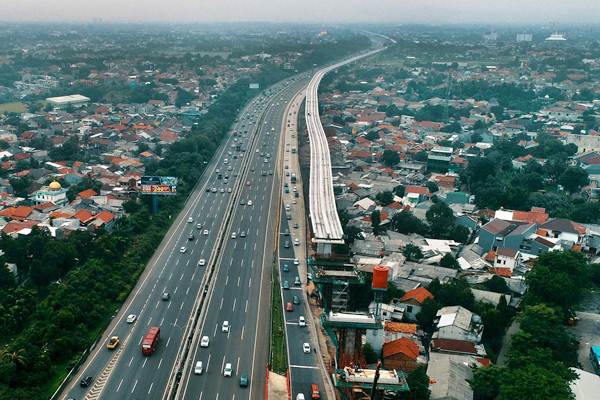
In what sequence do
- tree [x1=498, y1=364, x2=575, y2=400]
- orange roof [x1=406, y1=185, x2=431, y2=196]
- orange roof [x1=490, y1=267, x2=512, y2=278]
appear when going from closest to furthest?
tree [x1=498, y1=364, x2=575, y2=400] < orange roof [x1=490, y1=267, x2=512, y2=278] < orange roof [x1=406, y1=185, x2=431, y2=196]

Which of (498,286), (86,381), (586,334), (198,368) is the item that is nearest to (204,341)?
(198,368)

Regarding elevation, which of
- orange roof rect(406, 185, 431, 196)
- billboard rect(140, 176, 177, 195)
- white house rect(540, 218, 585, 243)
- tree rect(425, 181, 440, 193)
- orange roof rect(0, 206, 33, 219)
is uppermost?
billboard rect(140, 176, 177, 195)

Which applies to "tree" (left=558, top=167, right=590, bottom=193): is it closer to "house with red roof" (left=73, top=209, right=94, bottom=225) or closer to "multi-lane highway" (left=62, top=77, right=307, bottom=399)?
"multi-lane highway" (left=62, top=77, right=307, bottom=399)

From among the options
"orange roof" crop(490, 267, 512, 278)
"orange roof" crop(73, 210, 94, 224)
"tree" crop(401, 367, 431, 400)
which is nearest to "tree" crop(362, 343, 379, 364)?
"tree" crop(401, 367, 431, 400)

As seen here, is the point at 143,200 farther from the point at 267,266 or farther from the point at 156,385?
the point at 156,385

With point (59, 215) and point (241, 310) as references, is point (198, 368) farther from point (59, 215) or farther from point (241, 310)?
point (59, 215)

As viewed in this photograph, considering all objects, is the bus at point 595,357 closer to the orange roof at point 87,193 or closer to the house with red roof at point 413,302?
the house with red roof at point 413,302
